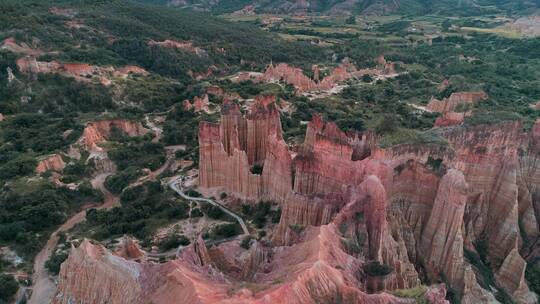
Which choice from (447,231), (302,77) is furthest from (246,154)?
(302,77)

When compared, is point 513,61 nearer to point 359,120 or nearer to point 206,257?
point 359,120

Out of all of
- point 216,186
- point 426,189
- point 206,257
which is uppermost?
point 426,189

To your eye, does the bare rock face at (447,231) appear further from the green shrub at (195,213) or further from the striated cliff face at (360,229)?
the green shrub at (195,213)

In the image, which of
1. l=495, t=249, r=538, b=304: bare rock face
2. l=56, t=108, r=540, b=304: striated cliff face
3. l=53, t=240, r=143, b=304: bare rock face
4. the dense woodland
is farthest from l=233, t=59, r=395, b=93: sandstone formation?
l=53, t=240, r=143, b=304: bare rock face

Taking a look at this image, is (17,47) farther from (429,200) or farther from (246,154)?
(429,200)

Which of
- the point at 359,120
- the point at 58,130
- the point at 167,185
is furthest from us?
the point at 359,120

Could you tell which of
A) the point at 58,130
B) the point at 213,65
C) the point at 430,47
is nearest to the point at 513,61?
the point at 430,47

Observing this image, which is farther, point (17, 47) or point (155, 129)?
point (17, 47)

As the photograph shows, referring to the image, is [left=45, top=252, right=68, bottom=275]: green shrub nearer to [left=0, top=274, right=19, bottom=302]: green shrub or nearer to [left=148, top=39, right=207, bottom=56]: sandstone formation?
[left=0, top=274, right=19, bottom=302]: green shrub
